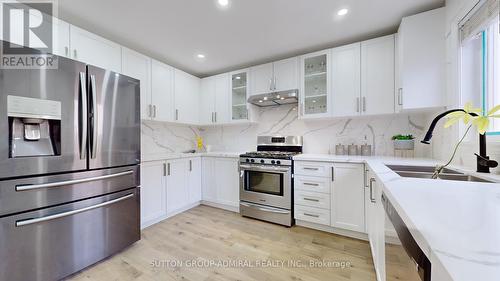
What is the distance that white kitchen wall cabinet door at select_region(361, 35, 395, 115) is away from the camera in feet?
7.09

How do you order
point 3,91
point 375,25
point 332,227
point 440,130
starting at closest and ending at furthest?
point 3,91, point 440,130, point 375,25, point 332,227

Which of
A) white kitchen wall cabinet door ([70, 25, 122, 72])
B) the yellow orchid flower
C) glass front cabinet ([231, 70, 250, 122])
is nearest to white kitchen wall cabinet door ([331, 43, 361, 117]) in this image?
the yellow orchid flower

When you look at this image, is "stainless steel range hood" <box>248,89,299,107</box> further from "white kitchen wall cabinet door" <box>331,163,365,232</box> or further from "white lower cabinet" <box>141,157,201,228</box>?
"white lower cabinet" <box>141,157,201,228</box>

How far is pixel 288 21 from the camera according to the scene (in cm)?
201

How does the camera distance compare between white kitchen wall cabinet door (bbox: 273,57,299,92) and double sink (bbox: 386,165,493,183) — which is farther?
white kitchen wall cabinet door (bbox: 273,57,299,92)

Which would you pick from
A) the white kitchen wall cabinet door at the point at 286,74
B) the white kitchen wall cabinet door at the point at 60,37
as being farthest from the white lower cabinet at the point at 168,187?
the white kitchen wall cabinet door at the point at 286,74

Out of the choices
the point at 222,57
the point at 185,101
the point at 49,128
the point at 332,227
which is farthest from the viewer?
the point at 185,101

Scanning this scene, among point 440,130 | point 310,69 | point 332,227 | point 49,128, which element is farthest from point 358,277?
point 49,128

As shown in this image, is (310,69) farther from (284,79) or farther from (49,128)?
(49,128)

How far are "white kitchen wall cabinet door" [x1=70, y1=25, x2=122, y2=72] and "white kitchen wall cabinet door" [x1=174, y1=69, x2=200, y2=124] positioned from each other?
886mm

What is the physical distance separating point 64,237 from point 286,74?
2.94m

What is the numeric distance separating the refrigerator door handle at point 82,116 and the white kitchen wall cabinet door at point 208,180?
1765 mm

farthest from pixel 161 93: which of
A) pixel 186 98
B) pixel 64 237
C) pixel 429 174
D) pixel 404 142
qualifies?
pixel 404 142

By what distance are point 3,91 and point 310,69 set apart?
9.63ft
